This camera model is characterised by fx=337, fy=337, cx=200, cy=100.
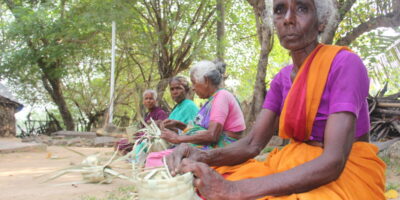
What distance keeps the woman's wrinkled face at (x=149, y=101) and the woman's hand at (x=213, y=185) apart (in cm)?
401

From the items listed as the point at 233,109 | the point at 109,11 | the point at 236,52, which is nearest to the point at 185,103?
the point at 233,109

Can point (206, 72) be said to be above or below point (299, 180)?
above

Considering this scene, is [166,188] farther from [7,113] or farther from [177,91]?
[7,113]

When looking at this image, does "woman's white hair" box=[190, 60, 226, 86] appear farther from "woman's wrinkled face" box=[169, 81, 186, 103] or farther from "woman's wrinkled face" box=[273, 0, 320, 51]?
"woman's wrinkled face" box=[273, 0, 320, 51]

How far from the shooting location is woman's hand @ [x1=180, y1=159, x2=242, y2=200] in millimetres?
1257

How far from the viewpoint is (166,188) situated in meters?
1.22

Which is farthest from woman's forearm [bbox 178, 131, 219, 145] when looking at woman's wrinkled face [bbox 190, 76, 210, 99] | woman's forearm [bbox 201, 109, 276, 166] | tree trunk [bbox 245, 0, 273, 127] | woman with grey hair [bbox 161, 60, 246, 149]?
tree trunk [bbox 245, 0, 273, 127]

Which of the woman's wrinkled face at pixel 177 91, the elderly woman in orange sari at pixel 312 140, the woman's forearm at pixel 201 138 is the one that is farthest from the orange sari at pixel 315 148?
the woman's wrinkled face at pixel 177 91

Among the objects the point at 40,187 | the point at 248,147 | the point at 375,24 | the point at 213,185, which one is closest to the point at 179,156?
the point at 213,185

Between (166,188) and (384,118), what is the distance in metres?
5.55

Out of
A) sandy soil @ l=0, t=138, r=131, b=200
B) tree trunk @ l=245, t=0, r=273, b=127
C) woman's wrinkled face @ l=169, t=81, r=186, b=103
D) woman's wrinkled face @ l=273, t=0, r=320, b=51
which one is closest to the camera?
woman's wrinkled face @ l=273, t=0, r=320, b=51

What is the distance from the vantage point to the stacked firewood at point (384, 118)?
5499 millimetres

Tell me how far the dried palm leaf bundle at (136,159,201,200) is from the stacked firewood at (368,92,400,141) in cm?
515

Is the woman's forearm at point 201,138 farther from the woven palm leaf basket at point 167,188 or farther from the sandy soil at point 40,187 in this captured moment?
the woven palm leaf basket at point 167,188
